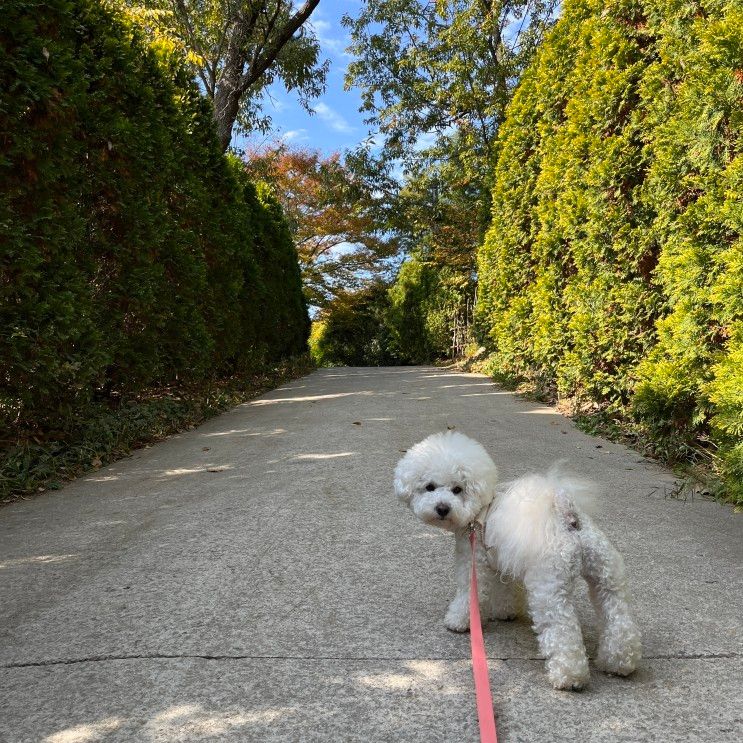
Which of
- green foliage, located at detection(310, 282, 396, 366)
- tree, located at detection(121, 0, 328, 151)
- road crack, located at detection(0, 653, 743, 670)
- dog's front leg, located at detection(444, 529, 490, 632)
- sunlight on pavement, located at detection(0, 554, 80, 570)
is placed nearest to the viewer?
road crack, located at detection(0, 653, 743, 670)

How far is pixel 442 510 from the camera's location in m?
2.04

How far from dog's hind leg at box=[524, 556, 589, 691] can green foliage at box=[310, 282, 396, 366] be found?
23.7m

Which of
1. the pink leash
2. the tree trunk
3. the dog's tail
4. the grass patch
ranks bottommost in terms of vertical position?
the pink leash

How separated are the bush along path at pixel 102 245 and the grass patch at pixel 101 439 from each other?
2 centimetres

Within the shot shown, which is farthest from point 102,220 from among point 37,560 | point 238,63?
point 238,63

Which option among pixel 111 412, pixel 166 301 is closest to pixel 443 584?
pixel 111 412

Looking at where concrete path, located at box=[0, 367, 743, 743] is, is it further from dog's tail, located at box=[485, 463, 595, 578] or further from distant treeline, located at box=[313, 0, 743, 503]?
distant treeline, located at box=[313, 0, 743, 503]

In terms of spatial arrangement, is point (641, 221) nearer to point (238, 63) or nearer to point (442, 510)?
point (442, 510)

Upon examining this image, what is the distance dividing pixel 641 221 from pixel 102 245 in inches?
201

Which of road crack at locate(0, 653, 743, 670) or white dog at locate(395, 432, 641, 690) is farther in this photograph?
road crack at locate(0, 653, 743, 670)

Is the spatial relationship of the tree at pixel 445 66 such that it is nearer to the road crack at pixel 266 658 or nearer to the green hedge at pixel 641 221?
the green hedge at pixel 641 221

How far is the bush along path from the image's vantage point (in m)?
4.18

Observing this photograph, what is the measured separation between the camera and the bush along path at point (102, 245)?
4.18 meters

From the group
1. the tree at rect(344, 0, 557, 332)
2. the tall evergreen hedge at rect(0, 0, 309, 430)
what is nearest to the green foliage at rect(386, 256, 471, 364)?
the tree at rect(344, 0, 557, 332)
